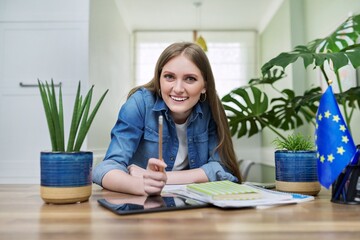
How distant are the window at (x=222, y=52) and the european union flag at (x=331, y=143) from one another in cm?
451

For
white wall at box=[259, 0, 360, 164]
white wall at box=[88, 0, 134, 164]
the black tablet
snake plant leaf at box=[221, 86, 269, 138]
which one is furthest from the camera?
white wall at box=[88, 0, 134, 164]

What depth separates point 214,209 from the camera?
0.77m

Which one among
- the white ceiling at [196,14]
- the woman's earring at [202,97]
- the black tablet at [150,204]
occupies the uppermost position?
the white ceiling at [196,14]

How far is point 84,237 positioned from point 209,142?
948 mm

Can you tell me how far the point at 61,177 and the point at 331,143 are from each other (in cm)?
64

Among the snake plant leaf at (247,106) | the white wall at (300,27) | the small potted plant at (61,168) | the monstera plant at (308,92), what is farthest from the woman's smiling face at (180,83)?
the white wall at (300,27)

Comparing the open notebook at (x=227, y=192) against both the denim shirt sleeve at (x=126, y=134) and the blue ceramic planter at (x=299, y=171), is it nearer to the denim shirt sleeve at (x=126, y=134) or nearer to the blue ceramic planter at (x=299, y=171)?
the blue ceramic planter at (x=299, y=171)

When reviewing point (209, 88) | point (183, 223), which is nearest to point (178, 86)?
point (209, 88)

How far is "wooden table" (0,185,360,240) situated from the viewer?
22.2 inches

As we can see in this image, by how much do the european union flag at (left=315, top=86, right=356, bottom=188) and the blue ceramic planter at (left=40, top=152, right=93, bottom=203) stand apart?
58 cm

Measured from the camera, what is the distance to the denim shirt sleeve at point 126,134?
4.01 ft

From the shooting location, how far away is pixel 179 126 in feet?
4.75

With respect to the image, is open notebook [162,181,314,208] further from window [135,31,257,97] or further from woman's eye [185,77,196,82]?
window [135,31,257,97]

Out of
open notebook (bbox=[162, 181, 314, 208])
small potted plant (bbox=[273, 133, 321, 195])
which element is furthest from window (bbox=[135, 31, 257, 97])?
open notebook (bbox=[162, 181, 314, 208])
